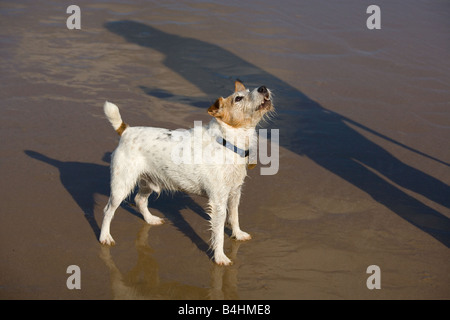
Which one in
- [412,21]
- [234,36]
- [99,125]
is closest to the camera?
[99,125]

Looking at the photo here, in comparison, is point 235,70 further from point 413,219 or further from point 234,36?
→ point 413,219

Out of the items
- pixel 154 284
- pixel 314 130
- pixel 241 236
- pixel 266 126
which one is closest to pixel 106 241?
pixel 154 284

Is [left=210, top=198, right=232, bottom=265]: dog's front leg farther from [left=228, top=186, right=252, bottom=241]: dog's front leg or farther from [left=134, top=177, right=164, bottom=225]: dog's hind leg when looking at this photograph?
[left=134, top=177, right=164, bottom=225]: dog's hind leg

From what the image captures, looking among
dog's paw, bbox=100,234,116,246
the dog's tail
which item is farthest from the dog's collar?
dog's paw, bbox=100,234,116,246

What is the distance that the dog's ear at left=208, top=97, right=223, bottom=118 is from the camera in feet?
18.4

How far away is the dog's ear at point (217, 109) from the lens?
5598 mm

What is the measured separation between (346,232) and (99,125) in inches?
187

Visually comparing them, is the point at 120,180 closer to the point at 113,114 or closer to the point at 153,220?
the point at 113,114

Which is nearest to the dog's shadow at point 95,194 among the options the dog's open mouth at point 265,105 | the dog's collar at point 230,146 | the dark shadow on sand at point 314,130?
the dog's collar at point 230,146

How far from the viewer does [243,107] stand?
18.7ft

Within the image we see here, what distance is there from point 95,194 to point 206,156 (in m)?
2.14

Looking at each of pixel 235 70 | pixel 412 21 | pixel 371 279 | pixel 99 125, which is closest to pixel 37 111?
pixel 99 125

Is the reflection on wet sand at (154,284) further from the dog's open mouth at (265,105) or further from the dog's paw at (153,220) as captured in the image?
the dog's open mouth at (265,105)

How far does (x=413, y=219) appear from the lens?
271 inches
